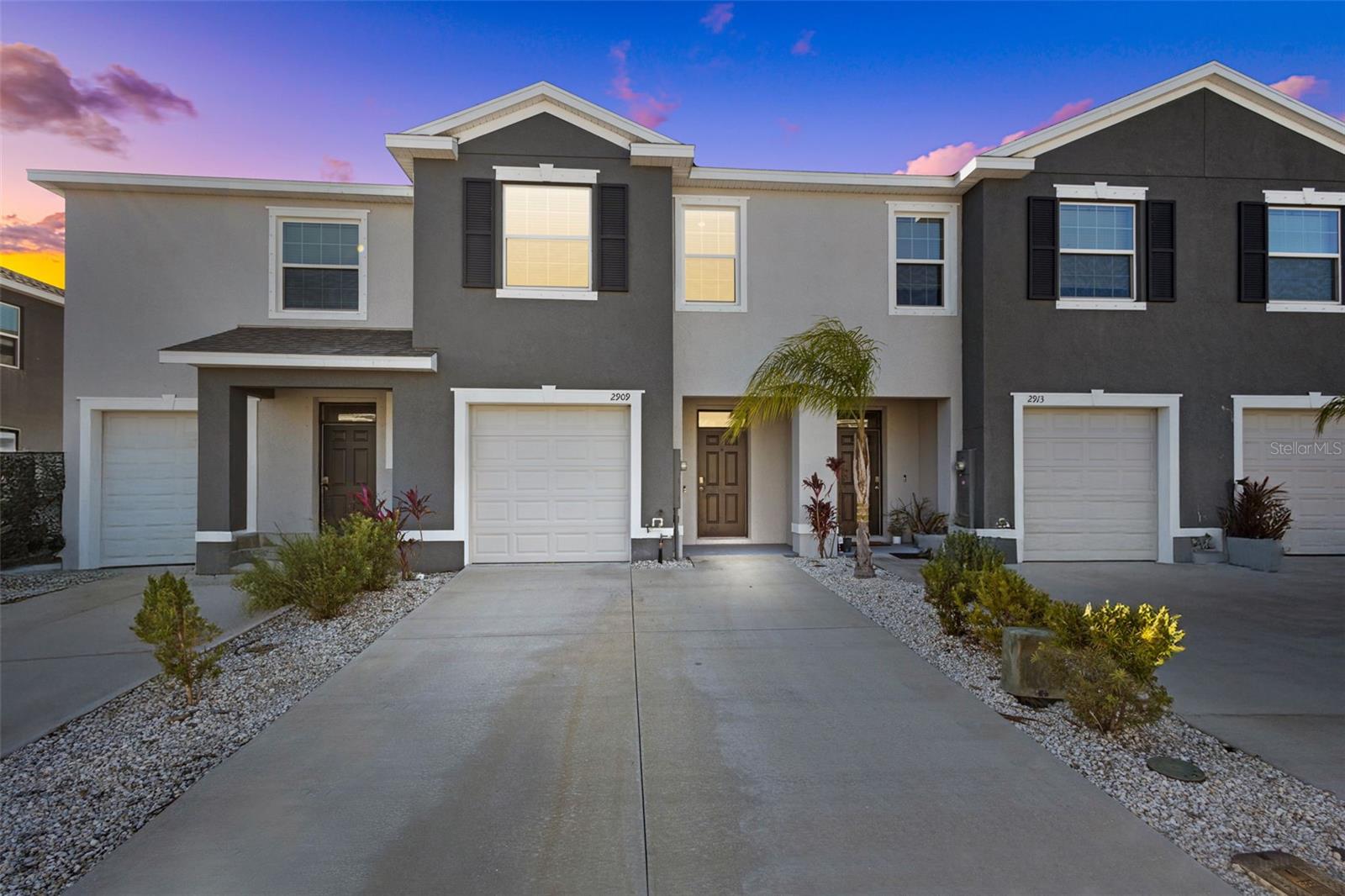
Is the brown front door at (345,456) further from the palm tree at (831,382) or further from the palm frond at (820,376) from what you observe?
the palm tree at (831,382)

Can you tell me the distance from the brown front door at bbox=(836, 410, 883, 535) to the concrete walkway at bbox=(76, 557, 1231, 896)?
6158mm

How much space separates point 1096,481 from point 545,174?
9.93 metres

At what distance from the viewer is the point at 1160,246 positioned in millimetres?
10383

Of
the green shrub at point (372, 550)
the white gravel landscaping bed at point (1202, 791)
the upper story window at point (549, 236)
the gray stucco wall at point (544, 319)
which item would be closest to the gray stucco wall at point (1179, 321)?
the gray stucco wall at point (544, 319)

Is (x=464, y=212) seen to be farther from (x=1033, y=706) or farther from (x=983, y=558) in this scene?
(x=1033, y=706)

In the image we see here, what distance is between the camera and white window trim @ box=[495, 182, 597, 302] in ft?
32.3

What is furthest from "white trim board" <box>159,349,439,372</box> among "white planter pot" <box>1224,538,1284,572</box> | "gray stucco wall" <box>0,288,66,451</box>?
"white planter pot" <box>1224,538,1284,572</box>

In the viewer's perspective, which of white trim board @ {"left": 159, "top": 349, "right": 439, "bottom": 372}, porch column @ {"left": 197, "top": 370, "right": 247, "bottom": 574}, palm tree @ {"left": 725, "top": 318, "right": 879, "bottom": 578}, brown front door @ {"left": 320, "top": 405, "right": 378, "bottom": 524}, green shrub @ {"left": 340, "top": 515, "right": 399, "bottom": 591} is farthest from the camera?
brown front door @ {"left": 320, "top": 405, "right": 378, "bottom": 524}

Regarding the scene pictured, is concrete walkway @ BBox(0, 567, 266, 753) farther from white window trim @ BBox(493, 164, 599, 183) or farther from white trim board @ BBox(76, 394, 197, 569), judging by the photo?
white window trim @ BBox(493, 164, 599, 183)

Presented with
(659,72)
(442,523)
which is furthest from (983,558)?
(659,72)

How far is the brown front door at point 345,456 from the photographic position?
36.6 feet

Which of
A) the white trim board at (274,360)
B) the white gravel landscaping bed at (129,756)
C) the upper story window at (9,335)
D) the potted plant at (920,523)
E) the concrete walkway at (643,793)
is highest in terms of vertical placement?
the upper story window at (9,335)

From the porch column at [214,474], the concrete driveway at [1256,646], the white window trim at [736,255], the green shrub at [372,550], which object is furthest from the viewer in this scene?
the white window trim at [736,255]

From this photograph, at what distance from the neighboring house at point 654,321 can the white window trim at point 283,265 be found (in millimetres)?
43
